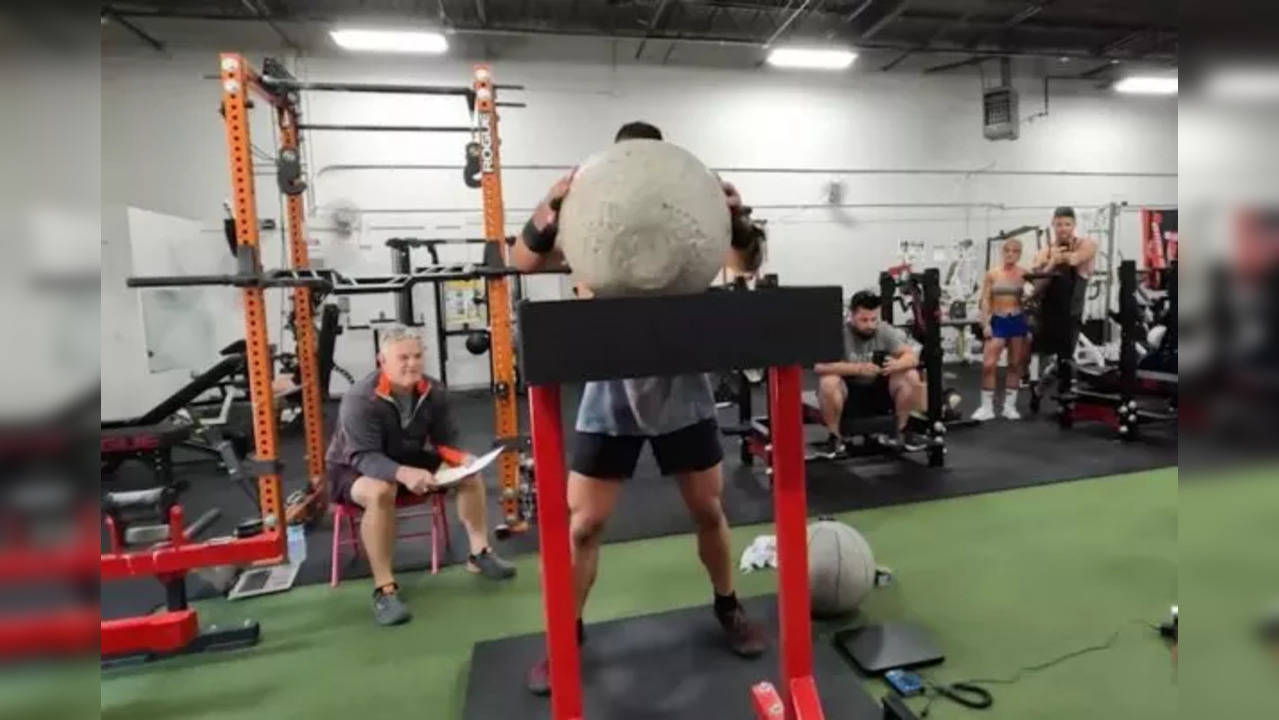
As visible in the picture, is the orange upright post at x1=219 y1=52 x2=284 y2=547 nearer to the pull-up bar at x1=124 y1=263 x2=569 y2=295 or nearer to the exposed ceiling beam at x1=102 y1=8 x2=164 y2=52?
the pull-up bar at x1=124 y1=263 x2=569 y2=295

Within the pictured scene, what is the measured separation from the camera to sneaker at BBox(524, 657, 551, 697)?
207 cm

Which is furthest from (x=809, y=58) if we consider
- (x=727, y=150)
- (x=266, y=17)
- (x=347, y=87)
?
(x=347, y=87)

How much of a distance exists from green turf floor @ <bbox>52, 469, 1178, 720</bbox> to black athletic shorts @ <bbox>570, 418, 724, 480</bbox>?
730mm

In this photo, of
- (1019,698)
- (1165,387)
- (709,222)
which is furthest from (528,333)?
(1165,387)

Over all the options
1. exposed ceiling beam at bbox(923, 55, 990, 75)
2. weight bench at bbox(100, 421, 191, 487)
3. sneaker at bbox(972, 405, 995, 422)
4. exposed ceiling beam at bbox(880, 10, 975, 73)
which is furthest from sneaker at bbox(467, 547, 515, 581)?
exposed ceiling beam at bbox(923, 55, 990, 75)

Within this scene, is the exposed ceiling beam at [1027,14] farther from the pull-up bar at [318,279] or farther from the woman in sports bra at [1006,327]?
the pull-up bar at [318,279]

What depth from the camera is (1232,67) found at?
0.47 m

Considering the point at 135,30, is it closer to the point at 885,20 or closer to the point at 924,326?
the point at 885,20

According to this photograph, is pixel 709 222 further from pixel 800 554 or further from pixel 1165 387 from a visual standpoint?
pixel 1165 387

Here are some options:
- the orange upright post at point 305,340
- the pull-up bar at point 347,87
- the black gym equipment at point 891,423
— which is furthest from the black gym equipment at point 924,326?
the orange upright post at point 305,340

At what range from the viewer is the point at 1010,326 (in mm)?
5691

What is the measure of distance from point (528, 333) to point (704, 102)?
8065 mm

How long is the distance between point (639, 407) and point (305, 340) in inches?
91.6

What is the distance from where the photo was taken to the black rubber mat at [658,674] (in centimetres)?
197
